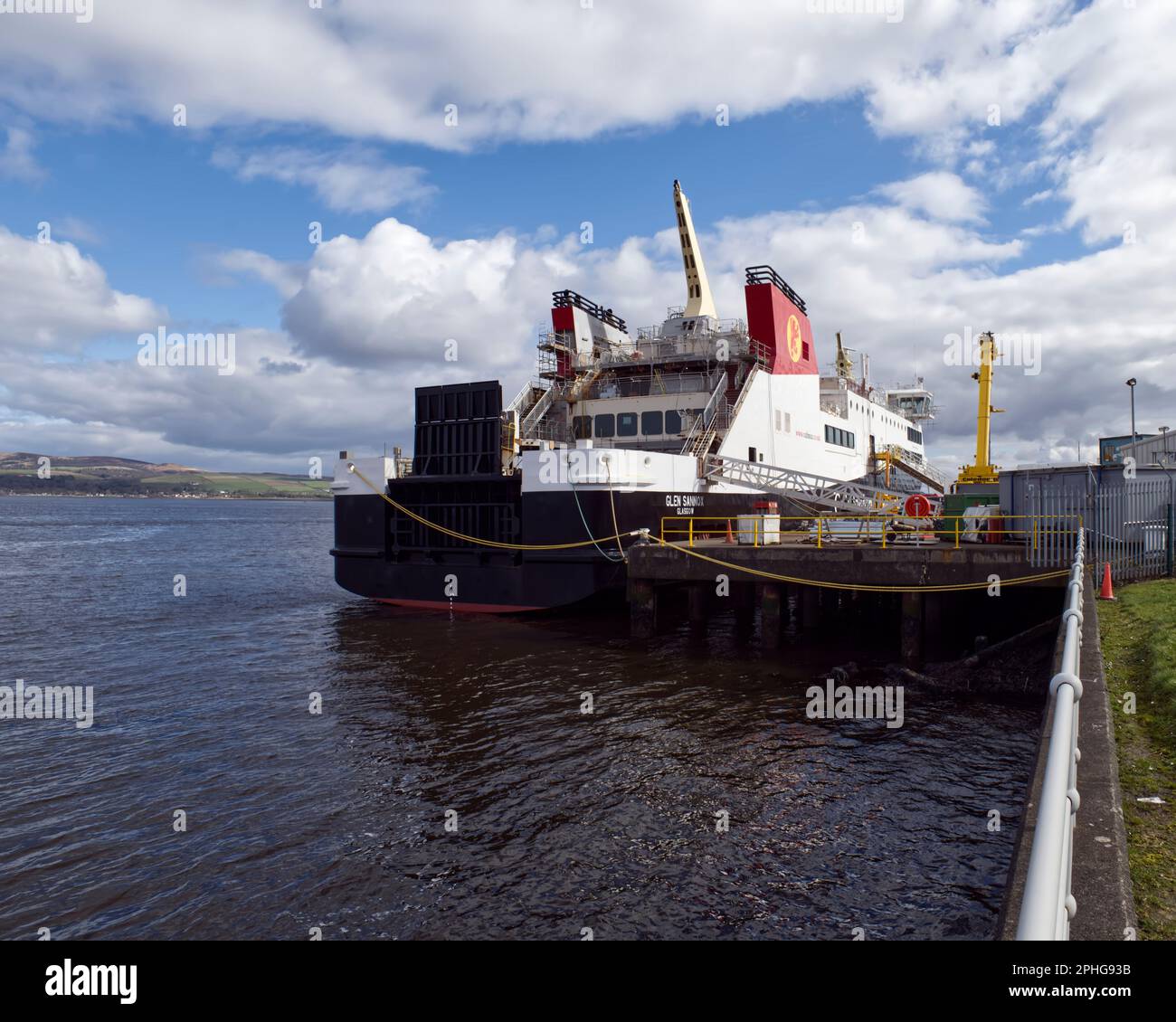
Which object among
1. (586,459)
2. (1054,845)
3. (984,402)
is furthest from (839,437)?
(1054,845)

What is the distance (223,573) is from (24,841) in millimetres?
33598

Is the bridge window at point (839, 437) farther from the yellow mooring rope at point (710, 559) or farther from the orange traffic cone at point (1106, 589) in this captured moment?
the orange traffic cone at point (1106, 589)

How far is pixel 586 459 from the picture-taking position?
67.1ft

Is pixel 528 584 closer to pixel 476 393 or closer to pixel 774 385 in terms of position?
pixel 476 393

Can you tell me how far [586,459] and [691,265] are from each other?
16.5 metres

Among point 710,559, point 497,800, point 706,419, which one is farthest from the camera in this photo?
point 706,419

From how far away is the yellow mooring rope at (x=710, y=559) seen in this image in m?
15.8

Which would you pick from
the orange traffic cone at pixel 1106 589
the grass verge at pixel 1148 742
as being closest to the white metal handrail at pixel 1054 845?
the grass verge at pixel 1148 742

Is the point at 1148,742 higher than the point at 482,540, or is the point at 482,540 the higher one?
the point at 482,540

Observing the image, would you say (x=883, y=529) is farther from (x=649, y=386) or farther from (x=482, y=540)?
(x=482, y=540)

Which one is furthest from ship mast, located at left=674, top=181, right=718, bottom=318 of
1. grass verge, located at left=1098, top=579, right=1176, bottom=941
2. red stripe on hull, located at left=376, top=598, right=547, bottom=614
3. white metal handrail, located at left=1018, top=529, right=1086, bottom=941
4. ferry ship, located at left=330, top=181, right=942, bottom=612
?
white metal handrail, located at left=1018, top=529, right=1086, bottom=941

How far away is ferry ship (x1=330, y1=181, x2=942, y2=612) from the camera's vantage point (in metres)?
21.1

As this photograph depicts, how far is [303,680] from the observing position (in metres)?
16.5
